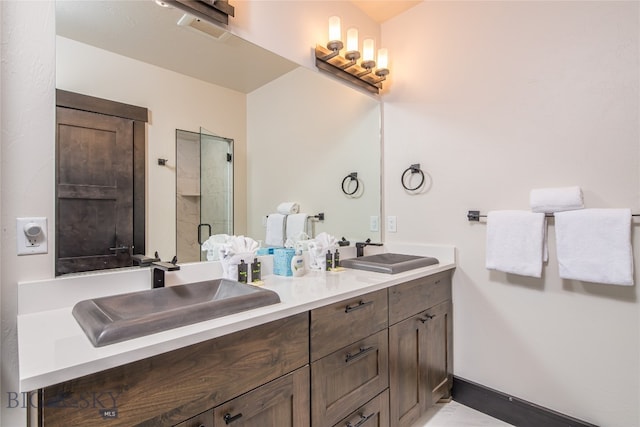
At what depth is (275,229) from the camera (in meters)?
1.80

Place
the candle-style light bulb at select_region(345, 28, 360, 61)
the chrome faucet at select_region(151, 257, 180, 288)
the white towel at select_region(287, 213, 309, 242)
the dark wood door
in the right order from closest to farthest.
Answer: the dark wood door, the chrome faucet at select_region(151, 257, 180, 288), the white towel at select_region(287, 213, 309, 242), the candle-style light bulb at select_region(345, 28, 360, 61)

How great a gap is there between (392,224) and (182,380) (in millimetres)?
1777

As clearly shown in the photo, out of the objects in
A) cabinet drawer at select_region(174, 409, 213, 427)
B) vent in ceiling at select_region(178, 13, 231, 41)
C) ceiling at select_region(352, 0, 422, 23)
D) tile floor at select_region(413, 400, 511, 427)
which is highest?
ceiling at select_region(352, 0, 422, 23)

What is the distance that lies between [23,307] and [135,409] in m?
0.57

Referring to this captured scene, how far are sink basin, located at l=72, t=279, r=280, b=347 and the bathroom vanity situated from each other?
34 mm

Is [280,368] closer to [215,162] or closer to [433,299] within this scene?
[215,162]

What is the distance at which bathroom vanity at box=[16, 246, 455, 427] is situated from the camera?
73 cm

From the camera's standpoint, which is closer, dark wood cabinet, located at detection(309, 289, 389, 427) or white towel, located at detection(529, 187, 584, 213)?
dark wood cabinet, located at detection(309, 289, 389, 427)

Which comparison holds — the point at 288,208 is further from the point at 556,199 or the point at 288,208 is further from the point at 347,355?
the point at 556,199

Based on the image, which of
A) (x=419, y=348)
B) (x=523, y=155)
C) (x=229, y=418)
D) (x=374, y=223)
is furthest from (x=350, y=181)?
(x=229, y=418)

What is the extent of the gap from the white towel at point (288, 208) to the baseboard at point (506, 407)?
4.88 ft

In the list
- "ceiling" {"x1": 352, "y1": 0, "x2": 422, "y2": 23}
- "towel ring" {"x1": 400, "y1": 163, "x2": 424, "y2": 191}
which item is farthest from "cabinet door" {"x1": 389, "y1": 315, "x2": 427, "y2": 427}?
"ceiling" {"x1": 352, "y1": 0, "x2": 422, "y2": 23}

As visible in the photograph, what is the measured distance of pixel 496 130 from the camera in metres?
1.86

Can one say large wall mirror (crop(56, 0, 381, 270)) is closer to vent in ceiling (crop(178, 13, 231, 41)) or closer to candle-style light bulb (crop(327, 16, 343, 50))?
vent in ceiling (crop(178, 13, 231, 41))
